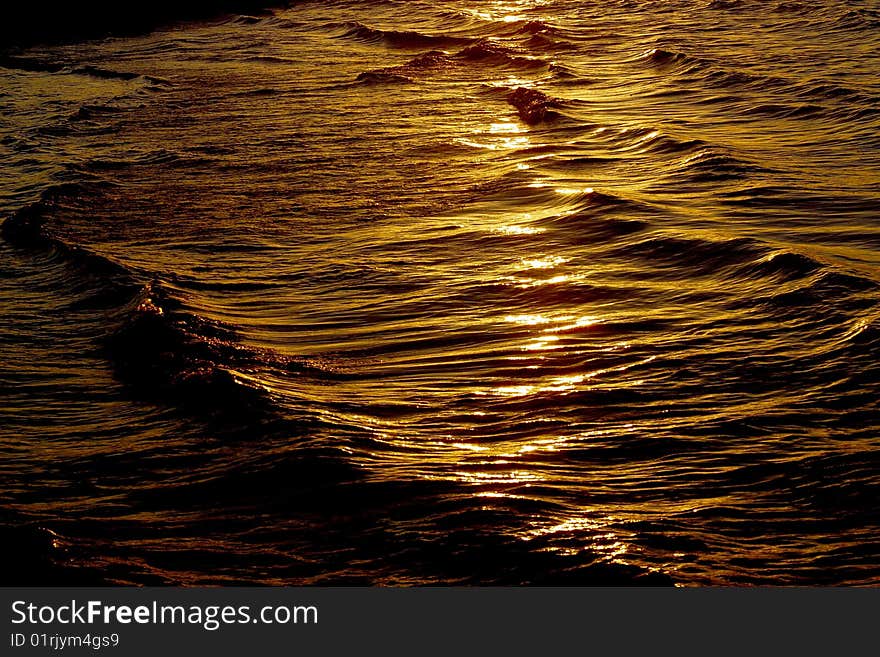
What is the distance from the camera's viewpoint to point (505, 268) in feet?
29.5

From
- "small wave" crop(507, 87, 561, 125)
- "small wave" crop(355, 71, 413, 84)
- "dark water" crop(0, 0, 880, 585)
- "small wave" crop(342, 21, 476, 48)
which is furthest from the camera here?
"small wave" crop(342, 21, 476, 48)

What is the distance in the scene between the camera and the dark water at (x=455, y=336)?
17.8ft

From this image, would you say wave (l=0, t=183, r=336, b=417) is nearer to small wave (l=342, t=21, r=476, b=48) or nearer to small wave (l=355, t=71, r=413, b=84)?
small wave (l=355, t=71, r=413, b=84)

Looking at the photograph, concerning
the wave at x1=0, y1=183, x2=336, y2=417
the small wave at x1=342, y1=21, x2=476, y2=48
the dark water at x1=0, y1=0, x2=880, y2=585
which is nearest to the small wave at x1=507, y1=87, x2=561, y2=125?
the dark water at x1=0, y1=0, x2=880, y2=585

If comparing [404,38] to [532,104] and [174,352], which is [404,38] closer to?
[532,104]

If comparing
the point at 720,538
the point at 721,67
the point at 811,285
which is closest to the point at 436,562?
the point at 720,538

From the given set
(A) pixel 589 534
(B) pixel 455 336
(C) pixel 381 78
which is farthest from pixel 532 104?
(A) pixel 589 534

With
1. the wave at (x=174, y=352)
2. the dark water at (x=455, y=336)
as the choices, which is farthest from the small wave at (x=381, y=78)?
the wave at (x=174, y=352)

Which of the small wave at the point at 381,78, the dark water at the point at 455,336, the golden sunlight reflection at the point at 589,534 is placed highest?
the small wave at the point at 381,78

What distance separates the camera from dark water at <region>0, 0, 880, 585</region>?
17.8 feet

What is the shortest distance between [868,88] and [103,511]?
1144cm

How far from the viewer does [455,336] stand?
25.5 ft

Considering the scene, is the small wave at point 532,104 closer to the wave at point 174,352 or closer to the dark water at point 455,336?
the dark water at point 455,336

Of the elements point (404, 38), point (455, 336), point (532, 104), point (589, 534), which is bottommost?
point (589, 534)
